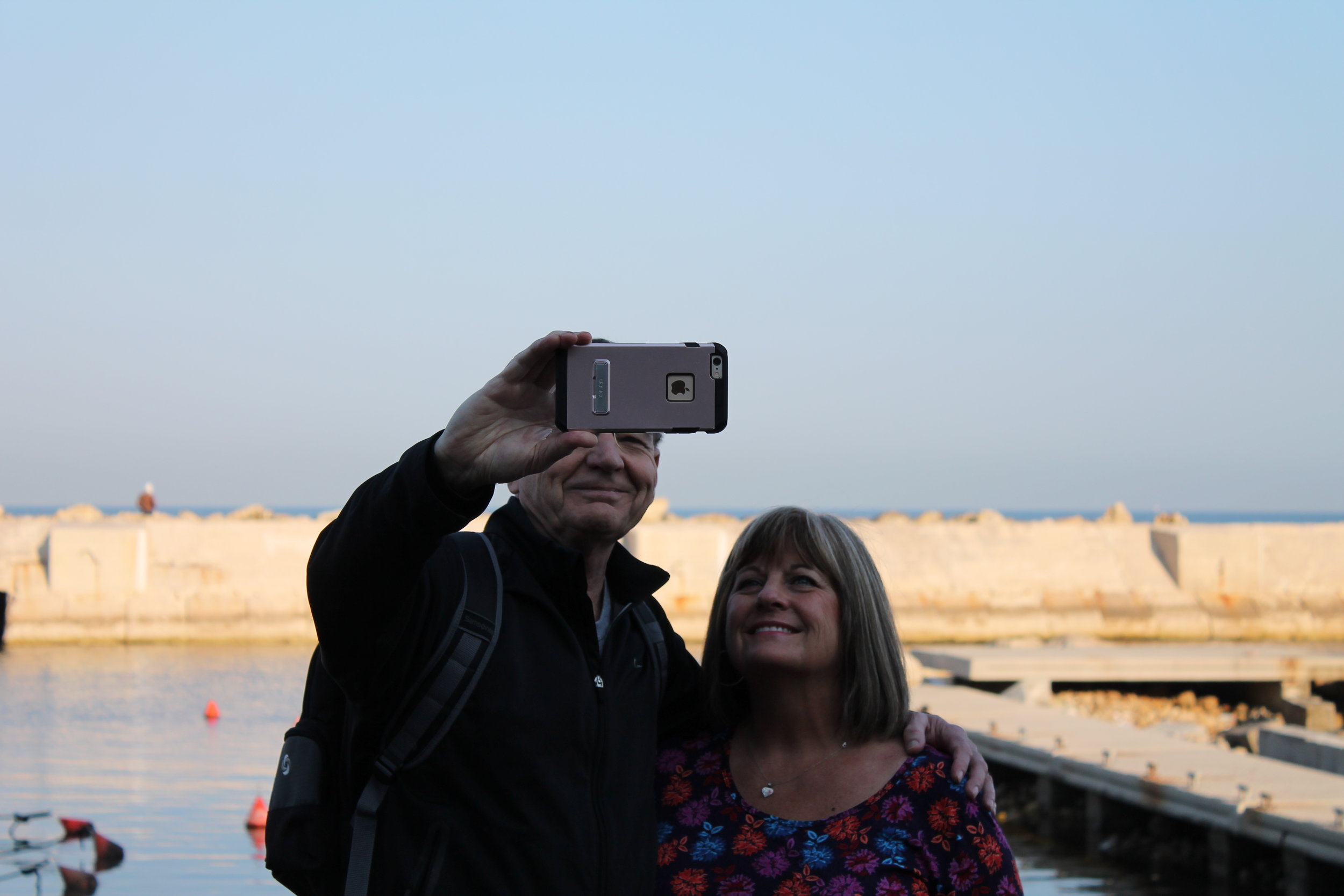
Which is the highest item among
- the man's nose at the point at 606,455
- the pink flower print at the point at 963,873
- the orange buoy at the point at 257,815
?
the man's nose at the point at 606,455

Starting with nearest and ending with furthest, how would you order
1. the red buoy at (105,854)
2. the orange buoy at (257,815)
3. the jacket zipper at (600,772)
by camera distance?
the jacket zipper at (600,772)
the red buoy at (105,854)
the orange buoy at (257,815)

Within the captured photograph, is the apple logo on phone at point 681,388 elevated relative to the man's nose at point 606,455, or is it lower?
elevated

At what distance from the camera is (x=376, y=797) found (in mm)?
2275

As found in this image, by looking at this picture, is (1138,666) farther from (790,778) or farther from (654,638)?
(654,638)

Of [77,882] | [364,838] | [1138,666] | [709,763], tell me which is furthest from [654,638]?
[1138,666]

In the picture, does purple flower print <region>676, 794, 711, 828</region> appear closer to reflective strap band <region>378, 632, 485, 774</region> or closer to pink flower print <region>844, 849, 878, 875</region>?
pink flower print <region>844, 849, 878, 875</region>

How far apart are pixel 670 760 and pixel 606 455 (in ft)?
2.73

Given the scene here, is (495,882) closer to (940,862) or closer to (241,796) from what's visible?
(940,862)

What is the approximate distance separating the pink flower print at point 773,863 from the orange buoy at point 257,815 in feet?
30.6

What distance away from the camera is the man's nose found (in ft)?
8.61

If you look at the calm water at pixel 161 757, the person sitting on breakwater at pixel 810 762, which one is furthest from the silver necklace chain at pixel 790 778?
the calm water at pixel 161 757

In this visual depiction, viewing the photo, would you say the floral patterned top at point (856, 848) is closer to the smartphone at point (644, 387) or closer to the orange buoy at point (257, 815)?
the smartphone at point (644, 387)

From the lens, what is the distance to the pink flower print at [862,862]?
263 cm

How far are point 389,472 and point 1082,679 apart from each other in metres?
14.3
